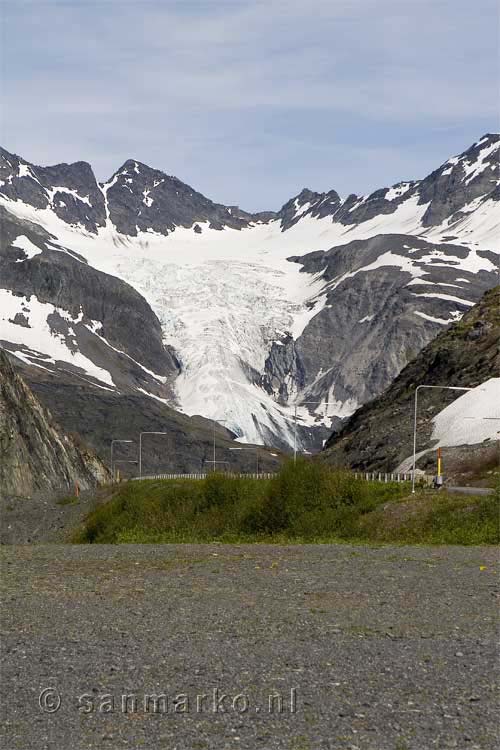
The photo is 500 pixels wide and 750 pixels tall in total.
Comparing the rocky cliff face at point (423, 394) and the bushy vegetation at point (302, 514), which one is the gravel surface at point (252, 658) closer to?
the bushy vegetation at point (302, 514)

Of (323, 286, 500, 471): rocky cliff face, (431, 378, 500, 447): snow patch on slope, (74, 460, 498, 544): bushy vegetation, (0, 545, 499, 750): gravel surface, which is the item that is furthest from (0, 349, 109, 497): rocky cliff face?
(0, 545, 499, 750): gravel surface

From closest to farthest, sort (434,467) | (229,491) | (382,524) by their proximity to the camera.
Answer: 1. (382,524)
2. (229,491)
3. (434,467)

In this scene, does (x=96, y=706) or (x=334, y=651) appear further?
(x=334, y=651)

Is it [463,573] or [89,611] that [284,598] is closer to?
[89,611]

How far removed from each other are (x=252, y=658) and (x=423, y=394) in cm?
7913

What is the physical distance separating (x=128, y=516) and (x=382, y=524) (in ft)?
39.1

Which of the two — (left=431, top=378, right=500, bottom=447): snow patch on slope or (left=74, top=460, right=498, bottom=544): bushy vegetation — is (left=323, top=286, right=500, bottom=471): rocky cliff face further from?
(left=74, top=460, right=498, bottom=544): bushy vegetation

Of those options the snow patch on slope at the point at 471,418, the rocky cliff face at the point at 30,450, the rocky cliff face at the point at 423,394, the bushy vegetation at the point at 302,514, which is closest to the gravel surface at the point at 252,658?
the bushy vegetation at the point at 302,514

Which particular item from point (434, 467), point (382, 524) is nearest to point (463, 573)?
point (382, 524)

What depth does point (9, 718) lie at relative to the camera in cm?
1102

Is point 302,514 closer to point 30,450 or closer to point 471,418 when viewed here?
point 471,418

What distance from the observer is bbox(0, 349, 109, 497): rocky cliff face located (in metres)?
102

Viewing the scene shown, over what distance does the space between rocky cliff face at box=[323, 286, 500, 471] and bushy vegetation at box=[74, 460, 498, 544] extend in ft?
102

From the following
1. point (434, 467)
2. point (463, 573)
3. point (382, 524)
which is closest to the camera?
point (463, 573)
